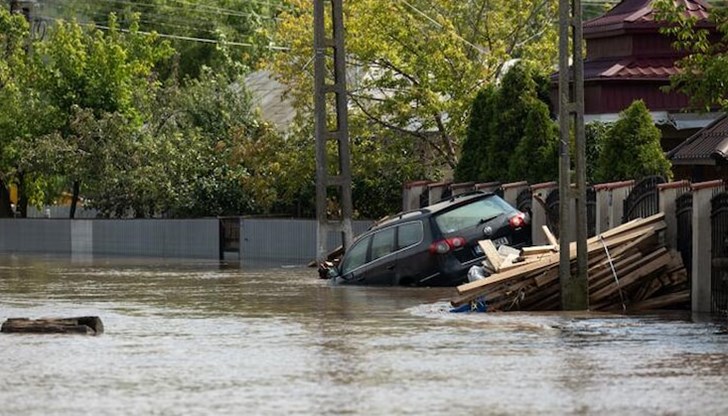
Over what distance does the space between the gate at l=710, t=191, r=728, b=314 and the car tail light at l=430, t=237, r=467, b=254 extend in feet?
22.5

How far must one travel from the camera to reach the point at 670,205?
26.0 metres

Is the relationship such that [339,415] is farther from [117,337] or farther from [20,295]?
[20,295]

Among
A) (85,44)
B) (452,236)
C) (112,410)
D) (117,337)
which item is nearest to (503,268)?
(452,236)

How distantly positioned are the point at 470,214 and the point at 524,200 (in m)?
3.64

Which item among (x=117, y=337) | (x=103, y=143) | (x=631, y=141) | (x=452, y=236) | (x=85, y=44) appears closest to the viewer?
(x=117, y=337)

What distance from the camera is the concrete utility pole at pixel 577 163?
24.1 m

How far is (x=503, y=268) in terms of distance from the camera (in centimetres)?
2569

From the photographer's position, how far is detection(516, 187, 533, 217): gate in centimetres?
3381

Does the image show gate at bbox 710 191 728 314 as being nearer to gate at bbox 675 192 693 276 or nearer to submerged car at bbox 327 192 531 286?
gate at bbox 675 192 693 276

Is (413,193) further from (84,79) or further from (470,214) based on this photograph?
(84,79)

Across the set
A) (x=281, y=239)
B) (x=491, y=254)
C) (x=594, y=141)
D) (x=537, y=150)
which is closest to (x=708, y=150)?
(x=537, y=150)

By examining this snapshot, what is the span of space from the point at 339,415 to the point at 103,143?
4617 centimetres

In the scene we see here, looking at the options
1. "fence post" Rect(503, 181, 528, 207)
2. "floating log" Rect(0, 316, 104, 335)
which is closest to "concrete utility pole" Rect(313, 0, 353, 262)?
"fence post" Rect(503, 181, 528, 207)

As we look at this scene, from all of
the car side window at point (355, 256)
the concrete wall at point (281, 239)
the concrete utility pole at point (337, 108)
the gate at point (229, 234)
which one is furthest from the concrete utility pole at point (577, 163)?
the gate at point (229, 234)
